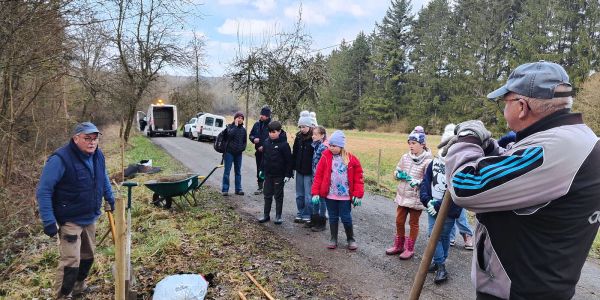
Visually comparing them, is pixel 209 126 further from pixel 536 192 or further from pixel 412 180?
pixel 536 192

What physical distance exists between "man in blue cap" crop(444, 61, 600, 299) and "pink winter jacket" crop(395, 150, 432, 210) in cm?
329

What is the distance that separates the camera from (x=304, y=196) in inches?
275

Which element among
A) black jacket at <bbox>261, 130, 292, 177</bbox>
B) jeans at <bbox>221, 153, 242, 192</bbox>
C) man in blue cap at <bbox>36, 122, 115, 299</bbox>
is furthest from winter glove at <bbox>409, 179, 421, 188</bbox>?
jeans at <bbox>221, 153, 242, 192</bbox>

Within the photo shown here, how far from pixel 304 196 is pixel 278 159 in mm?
839

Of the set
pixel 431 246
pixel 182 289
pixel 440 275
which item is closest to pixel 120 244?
pixel 182 289

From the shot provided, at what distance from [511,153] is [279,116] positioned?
13.0m

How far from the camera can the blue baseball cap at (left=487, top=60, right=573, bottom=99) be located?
1.71m

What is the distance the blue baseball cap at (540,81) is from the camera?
5.61ft

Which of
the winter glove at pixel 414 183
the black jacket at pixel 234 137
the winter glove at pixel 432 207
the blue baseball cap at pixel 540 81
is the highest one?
the blue baseball cap at pixel 540 81

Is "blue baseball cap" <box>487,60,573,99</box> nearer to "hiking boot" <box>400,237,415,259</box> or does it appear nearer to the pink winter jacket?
the pink winter jacket

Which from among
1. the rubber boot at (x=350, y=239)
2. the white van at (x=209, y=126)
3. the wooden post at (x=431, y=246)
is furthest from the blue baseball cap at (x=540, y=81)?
the white van at (x=209, y=126)

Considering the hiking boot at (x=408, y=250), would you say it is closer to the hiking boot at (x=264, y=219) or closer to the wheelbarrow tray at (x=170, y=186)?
the hiking boot at (x=264, y=219)

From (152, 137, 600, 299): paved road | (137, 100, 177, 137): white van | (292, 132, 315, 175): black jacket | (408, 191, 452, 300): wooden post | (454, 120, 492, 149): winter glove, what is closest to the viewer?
(454, 120, 492, 149): winter glove

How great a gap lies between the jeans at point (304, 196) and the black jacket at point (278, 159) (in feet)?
0.83
